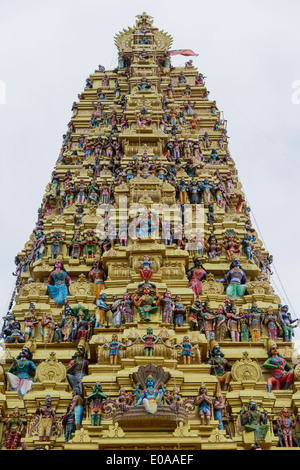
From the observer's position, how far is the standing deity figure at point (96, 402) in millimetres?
14633

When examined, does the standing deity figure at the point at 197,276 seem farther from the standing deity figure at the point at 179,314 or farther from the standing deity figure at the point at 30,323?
the standing deity figure at the point at 30,323

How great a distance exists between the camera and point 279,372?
55.4 feet

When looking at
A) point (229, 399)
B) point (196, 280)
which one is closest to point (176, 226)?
point (196, 280)

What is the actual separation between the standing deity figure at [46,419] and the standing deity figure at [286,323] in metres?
6.77

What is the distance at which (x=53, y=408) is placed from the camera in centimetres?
1573

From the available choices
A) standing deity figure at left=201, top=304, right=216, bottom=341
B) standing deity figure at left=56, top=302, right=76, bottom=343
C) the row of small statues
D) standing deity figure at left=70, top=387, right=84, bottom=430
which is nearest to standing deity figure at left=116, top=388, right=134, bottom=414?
the row of small statues

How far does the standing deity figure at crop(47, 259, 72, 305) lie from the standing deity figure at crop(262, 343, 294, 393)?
648 centimetres

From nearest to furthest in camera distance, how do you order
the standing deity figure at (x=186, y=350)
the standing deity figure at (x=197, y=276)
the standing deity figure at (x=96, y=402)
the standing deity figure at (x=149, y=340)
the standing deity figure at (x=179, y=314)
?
the standing deity figure at (x=96, y=402) → the standing deity figure at (x=149, y=340) → the standing deity figure at (x=186, y=350) → the standing deity figure at (x=179, y=314) → the standing deity figure at (x=197, y=276)

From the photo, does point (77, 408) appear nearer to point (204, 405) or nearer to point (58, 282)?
point (204, 405)

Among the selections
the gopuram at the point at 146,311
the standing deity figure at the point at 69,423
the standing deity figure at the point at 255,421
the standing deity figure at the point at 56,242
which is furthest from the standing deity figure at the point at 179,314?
the standing deity figure at the point at 56,242

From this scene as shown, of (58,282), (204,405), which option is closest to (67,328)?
(58,282)

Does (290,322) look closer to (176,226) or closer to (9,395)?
(176,226)

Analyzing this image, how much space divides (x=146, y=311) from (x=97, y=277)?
11.0 ft

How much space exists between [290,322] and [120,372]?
5702mm
